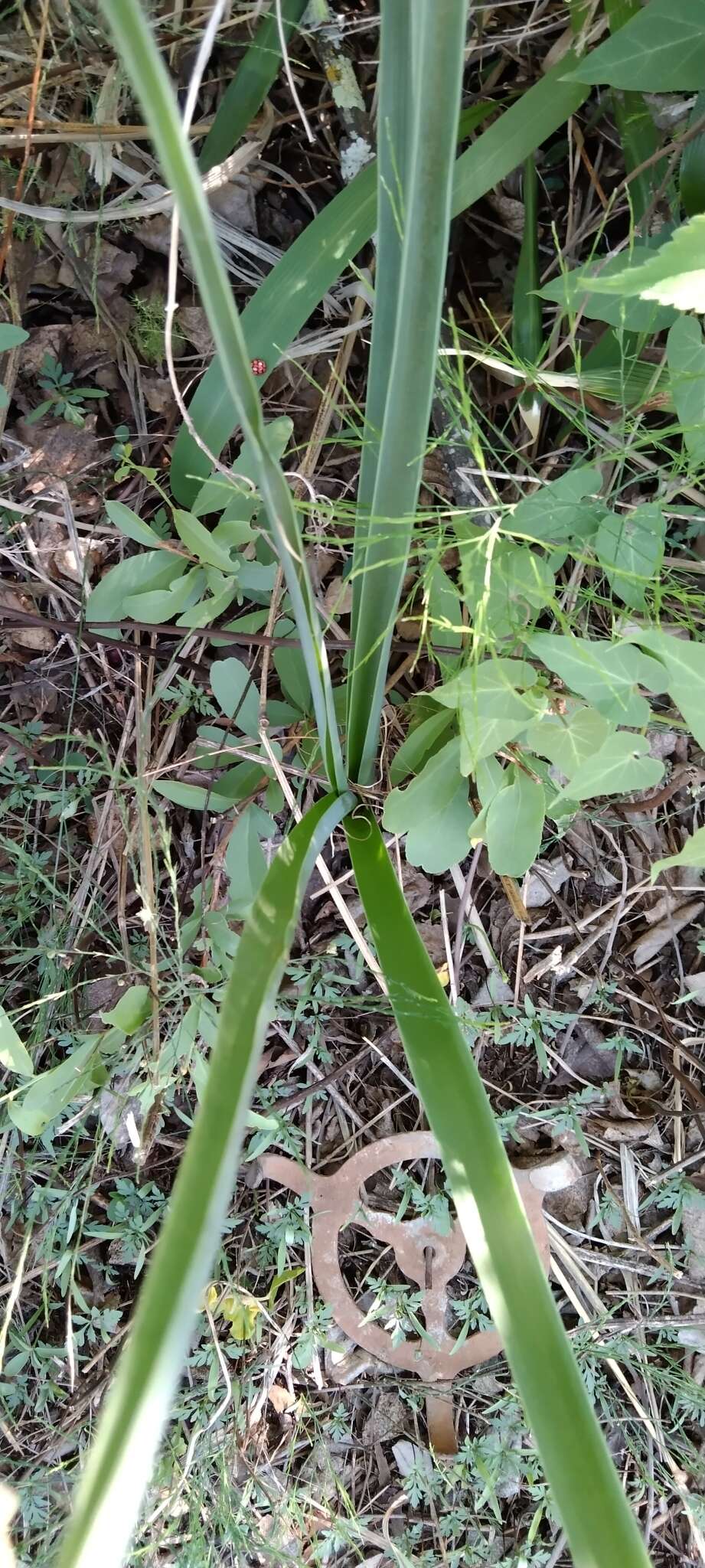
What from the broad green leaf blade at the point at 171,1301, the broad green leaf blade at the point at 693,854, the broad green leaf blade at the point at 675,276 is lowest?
the broad green leaf blade at the point at 693,854

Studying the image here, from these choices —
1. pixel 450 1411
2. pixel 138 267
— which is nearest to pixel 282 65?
pixel 138 267

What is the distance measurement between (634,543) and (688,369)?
117 millimetres

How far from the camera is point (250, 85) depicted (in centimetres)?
78

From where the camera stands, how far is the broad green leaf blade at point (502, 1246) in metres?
0.30

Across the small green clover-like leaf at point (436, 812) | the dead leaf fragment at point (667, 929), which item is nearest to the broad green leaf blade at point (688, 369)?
the small green clover-like leaf at point (436, 812)

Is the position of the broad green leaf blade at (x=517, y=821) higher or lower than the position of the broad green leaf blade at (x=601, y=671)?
lower

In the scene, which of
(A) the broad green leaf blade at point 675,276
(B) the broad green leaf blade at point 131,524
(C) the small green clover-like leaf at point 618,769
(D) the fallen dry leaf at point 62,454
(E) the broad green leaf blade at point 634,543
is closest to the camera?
(A) the broad green leaf blade at point 675,276

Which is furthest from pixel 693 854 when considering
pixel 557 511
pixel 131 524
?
pixel 131 524

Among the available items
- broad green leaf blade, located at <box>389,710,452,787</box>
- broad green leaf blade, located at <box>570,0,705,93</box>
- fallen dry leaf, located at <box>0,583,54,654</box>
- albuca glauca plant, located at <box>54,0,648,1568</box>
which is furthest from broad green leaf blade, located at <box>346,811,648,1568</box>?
broad green leaf blade, located at <box>570,0,705,93</box>

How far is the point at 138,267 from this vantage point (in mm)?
888

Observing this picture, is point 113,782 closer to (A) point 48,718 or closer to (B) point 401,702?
(A) point 48,718

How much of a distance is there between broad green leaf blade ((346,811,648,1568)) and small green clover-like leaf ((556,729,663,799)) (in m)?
0.15

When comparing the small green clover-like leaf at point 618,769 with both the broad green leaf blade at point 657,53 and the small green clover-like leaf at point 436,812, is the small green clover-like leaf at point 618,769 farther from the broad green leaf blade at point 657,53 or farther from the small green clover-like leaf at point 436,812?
the broad green leaf blade at point 657,53

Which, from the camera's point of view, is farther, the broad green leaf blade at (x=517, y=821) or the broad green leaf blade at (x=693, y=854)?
the broad green leaf blade at (x=517, y=821)
